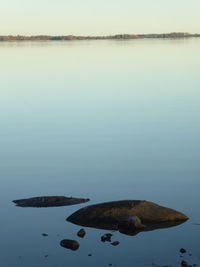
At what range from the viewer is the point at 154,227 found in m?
16.1

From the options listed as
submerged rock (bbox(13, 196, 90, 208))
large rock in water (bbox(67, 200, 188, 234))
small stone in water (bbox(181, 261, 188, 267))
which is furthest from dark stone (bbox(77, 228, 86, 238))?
small stone in water (bbox(181, 261, 188, 267))

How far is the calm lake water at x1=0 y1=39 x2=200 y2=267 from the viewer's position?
48.4 feet

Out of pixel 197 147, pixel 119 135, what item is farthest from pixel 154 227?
pixel 119 135

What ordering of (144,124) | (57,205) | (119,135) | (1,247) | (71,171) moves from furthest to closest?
(144,124) → (119,135) → (71,171) → (57,205) → (1,247)

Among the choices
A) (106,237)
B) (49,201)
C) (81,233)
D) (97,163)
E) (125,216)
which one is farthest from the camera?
(97,163)

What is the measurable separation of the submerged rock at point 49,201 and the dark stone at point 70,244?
3.21m

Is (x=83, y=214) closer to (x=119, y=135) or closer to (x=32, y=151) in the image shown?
(x=32, y=151)

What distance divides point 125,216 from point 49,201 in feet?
10.6

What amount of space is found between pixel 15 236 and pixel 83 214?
2.18m

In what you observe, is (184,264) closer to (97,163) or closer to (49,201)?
(49,201)

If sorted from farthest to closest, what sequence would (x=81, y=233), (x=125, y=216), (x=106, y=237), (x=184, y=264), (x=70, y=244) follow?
1. (x=125, y=216)
2. (x=81, y=233)
3. (x=106, y=237)
4. (x=70, y=244)
5. (x=184, y=264)

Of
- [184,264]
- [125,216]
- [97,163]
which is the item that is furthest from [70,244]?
[97,163]

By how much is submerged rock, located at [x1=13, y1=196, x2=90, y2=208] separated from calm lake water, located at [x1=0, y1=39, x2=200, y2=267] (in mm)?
340

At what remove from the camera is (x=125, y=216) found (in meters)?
16.4
